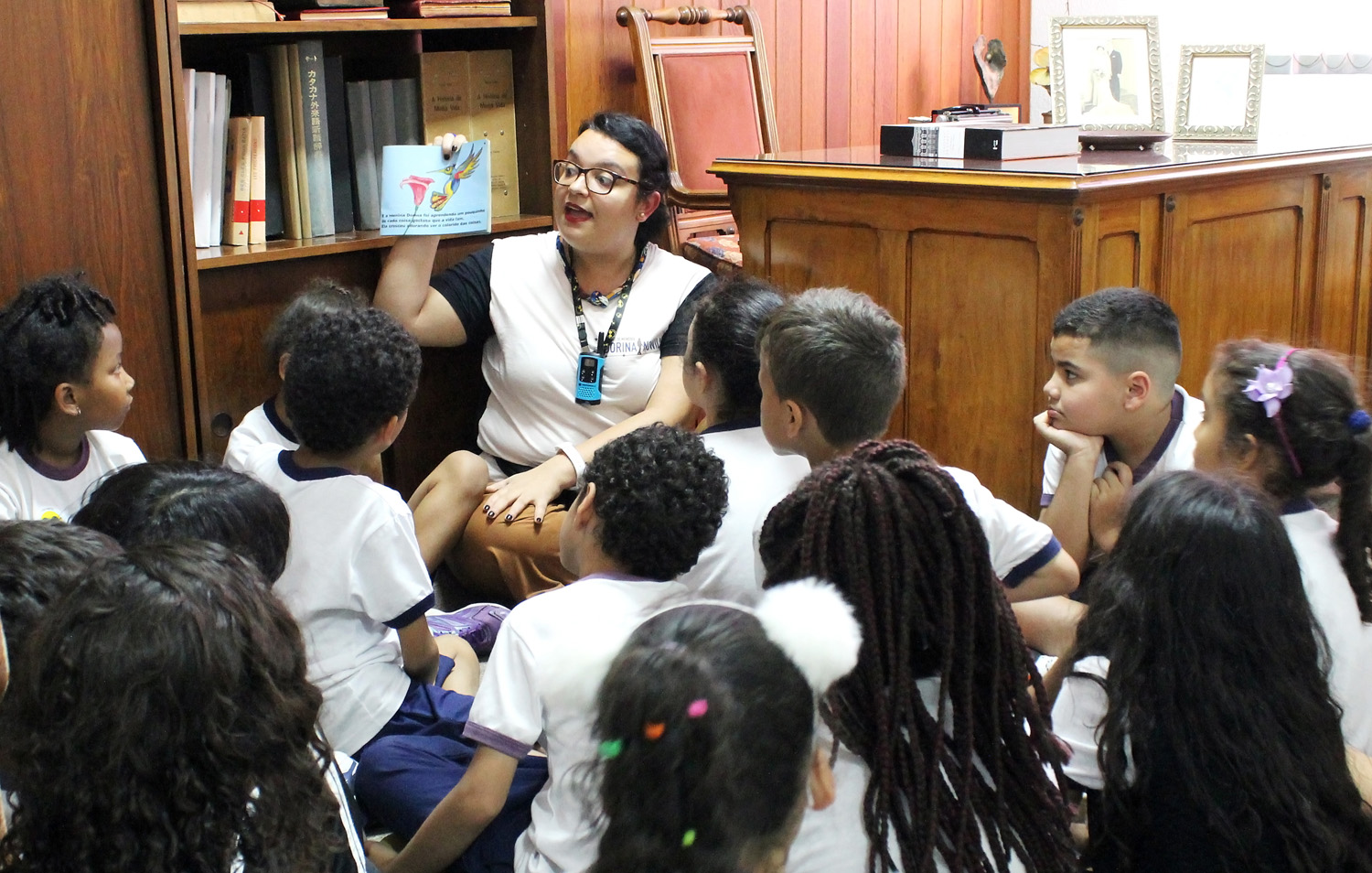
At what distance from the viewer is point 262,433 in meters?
2.16

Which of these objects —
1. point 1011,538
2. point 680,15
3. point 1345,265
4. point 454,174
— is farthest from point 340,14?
point 1345,265

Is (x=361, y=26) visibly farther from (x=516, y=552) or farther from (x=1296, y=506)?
(x=1296, y=506)

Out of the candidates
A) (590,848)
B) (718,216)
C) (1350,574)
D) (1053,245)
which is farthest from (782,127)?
(590,848)

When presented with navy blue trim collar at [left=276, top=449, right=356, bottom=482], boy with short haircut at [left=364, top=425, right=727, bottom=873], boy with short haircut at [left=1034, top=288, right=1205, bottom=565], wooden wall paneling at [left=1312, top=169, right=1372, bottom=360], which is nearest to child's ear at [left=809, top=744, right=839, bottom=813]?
boy with short haircut at [left=364, top=425, right=727, bottom=873]

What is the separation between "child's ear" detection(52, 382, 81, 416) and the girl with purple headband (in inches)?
61.5

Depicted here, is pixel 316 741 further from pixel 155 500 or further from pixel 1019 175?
pixel 1019 175

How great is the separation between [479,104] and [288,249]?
593mm

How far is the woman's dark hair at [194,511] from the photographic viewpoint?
1.43 meters

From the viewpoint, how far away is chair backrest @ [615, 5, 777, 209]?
3340mm

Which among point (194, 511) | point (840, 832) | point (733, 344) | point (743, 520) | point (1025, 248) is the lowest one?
point (840, 832)

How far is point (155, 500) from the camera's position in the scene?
4.73 ft

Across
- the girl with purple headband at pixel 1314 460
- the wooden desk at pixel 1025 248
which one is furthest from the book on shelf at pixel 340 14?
the girl with purple headband at pixel 1314 460

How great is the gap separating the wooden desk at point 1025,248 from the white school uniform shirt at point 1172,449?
0.15m

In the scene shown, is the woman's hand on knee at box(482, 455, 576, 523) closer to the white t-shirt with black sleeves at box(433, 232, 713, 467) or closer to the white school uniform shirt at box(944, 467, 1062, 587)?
the white t-shirt with black sleeves at box(433, 232, 713, 467)
